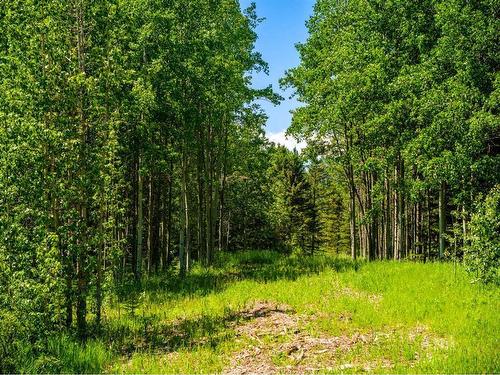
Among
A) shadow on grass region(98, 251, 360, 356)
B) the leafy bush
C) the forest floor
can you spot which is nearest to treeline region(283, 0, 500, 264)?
the leafy bush

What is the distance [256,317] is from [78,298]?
4.87 metres

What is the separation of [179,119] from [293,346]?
11.8 meters

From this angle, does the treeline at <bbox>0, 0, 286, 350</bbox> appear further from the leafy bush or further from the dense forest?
the leafy bush

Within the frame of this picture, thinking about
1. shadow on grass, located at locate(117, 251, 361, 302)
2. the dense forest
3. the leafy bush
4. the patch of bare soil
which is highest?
the dense forest

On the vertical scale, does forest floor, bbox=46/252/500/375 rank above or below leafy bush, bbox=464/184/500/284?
below

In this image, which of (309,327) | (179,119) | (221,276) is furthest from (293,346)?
(179,119)

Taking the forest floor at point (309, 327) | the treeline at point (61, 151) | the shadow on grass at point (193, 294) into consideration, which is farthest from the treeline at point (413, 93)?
the treeline at point (61, 151)

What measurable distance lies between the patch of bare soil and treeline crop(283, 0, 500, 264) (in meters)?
4.56

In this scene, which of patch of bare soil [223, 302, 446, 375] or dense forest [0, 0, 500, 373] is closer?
patch of bare soil [223, 302, 446, 375]

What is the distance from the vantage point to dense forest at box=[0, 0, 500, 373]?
9891mm

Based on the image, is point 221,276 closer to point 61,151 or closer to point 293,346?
point 293,346

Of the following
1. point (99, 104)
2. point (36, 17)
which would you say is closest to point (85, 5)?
point (36, 17)

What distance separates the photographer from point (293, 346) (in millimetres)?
9984

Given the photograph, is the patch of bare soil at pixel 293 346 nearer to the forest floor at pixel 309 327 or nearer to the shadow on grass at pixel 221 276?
the forest floor at pixel 309 327
